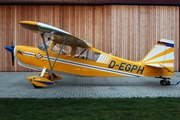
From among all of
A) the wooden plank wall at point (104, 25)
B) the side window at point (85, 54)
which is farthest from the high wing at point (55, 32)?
the wooden plank wall at point (104, 25)

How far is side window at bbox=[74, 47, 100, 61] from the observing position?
11711 mm

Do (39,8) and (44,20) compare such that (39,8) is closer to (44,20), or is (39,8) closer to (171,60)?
(44,20)

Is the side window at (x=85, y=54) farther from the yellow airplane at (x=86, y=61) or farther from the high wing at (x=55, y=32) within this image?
the high wing at (x=55, y=32)

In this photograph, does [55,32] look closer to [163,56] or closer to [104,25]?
[163,56]

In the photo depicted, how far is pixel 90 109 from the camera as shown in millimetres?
6984

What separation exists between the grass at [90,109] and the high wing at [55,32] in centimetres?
266

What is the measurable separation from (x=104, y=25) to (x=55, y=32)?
8715mm

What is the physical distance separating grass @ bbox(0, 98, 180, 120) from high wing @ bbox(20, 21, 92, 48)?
2.66 meters

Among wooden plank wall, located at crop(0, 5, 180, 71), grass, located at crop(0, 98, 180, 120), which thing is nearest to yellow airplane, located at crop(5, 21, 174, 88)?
grass, located at crop(0, 98, 180, 120)

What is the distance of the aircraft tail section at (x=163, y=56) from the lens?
11.5m

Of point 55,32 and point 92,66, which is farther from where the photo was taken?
point 92,66

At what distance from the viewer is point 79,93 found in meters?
9.77

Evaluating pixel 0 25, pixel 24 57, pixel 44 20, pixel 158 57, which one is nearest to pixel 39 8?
pixel 44 20

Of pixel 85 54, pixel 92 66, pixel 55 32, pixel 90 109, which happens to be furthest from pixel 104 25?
pixel 90 109
